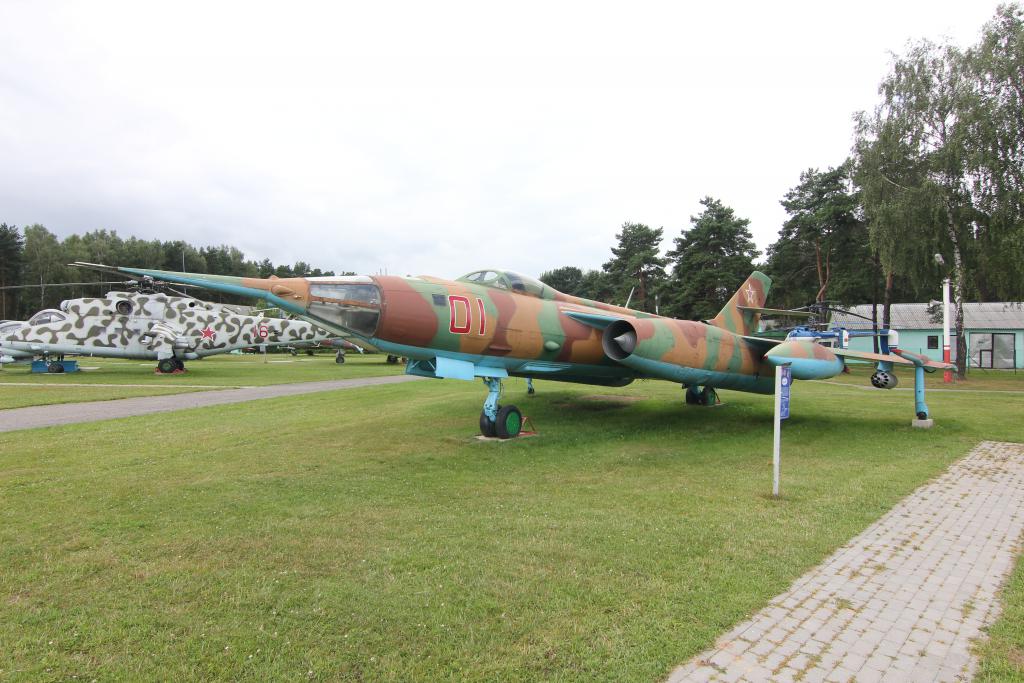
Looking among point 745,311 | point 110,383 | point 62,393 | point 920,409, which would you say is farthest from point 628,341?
point 110,383

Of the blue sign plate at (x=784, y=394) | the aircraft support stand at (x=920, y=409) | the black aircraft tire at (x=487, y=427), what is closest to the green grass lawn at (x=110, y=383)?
the black aircraft tire at (x=487, y=427)

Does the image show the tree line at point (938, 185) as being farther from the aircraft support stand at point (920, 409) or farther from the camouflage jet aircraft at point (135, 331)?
the aircraft support stand at point (920, 409)

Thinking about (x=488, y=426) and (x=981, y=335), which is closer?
(x=488, y=426)

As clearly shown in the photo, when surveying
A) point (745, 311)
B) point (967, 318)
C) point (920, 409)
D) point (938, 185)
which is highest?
point (938, 185)

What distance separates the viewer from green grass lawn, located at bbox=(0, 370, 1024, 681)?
3232 mm

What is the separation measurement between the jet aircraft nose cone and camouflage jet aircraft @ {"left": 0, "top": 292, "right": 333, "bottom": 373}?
17922 mm

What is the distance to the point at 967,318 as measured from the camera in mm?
40125

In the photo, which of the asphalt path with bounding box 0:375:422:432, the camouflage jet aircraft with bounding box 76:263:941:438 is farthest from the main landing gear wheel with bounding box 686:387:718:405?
the asphalt path with bounding box 0:375:422:432

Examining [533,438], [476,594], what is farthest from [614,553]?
Answer: [533,438]

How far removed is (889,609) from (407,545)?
382 centimetres

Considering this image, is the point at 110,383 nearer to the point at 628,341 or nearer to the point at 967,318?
the point at 628,341

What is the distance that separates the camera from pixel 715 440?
10.4 metres

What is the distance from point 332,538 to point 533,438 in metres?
5.49

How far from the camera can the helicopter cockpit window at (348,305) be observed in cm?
803
